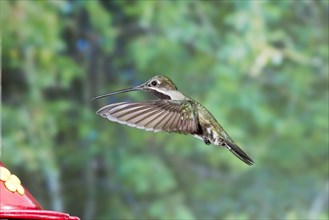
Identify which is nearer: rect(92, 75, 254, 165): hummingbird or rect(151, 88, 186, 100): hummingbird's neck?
rect(92, 75, 254, 165): hummingbird

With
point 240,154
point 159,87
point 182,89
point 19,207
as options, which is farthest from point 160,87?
point 182,89

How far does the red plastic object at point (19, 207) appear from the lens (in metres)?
1.29

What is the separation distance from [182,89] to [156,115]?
1798 millimetres

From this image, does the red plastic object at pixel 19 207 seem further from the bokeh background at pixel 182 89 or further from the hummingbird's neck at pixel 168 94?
the bokeh background at pixel 182 89

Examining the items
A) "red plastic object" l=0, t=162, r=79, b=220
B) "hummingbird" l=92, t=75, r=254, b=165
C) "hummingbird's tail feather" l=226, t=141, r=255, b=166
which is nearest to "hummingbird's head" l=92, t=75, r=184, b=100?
"hummingbird" l=92, t=75, r=254, b=165

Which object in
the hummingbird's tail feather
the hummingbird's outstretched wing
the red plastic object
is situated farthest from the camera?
the hummingbird's tail feather

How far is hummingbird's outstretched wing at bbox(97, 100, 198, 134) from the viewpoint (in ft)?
4.66

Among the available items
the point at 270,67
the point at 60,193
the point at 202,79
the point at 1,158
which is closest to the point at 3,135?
the point at 1,158

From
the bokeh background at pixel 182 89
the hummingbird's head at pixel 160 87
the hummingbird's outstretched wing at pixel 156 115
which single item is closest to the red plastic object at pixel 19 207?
the hummingbird's outstretched wing at pixel 156 115

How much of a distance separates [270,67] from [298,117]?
238 mm

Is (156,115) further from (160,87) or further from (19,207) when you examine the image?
(19,207)

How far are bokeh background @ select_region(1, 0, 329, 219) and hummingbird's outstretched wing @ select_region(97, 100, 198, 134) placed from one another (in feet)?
5.68

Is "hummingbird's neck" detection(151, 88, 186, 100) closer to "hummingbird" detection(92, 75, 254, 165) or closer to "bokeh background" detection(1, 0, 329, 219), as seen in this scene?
"hummingbird" detection(92, 75, 254, 165)

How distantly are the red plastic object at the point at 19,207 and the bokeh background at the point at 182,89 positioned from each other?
1990 mm
